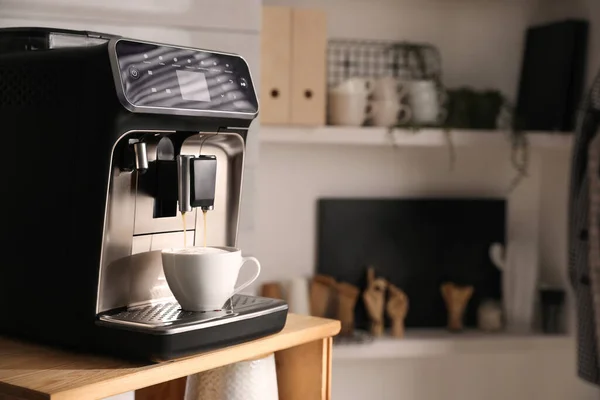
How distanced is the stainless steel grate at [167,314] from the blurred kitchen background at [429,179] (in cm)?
114

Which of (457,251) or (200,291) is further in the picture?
(457,251)

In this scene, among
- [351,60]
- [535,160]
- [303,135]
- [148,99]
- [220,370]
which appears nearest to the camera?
[148,99]

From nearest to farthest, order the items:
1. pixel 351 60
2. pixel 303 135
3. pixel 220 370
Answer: pixel 220 370 → pixel 303 135 → pixel 351 60

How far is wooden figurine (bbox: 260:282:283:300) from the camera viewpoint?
2.28m

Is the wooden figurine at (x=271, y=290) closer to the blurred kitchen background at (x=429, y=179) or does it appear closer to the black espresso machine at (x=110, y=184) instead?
the blurred kitchen background at (x=429, y=179)

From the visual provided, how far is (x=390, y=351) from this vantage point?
7.36ft

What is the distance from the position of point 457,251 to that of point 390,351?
1.37 ft

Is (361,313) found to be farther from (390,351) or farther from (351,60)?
(351,60)

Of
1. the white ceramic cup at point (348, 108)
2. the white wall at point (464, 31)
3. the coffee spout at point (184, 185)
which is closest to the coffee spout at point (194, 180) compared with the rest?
the coffee spout at point (184, 185)

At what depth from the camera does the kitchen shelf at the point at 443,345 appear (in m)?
2.21

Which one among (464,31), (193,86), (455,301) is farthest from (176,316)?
(464,31)

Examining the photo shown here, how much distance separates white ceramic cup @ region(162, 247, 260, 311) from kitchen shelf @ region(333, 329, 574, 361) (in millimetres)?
1221

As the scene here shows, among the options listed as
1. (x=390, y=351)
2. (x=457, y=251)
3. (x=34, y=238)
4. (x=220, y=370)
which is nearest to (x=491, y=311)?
(x=457, y=251)

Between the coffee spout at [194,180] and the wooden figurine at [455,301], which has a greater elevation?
the coffee spout at [194,180]
